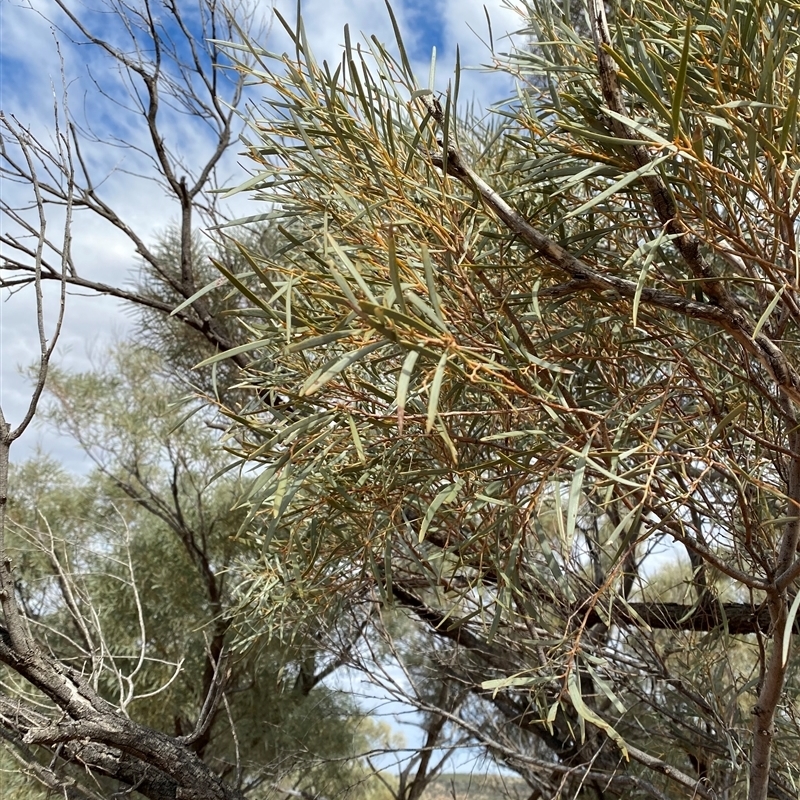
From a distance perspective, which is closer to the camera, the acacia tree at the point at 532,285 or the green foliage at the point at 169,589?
the acacia tree at the point at 532,285

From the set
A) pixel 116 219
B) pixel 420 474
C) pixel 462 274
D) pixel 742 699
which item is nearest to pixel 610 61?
pixel 462 274

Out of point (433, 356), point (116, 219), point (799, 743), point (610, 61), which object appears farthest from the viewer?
point (116, 219)

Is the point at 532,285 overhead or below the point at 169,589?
overhead

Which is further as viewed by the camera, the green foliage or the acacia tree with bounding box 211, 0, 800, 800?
the green foliage

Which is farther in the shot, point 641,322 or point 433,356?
point 641,322

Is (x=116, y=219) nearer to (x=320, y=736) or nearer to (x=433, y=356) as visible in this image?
(x=433, y=356)

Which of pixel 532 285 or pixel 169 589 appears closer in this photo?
pixel 532 285

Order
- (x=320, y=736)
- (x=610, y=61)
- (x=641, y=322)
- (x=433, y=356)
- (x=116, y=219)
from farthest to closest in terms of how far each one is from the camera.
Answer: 1. (x=320, y=736)
2. (x=116, y=219)
3. (x=641, y=322)
4. (x=610, y=61)
5. (x=433, y=356)

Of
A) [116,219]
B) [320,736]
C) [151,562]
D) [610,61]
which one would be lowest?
[320,736]

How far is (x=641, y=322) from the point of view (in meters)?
0.58

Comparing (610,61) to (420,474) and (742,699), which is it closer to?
(420,474)

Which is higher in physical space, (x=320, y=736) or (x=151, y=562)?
(x=151, y=562)

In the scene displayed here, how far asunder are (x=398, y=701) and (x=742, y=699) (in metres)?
1.24

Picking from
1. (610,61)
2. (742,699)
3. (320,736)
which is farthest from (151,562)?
(610,61)
